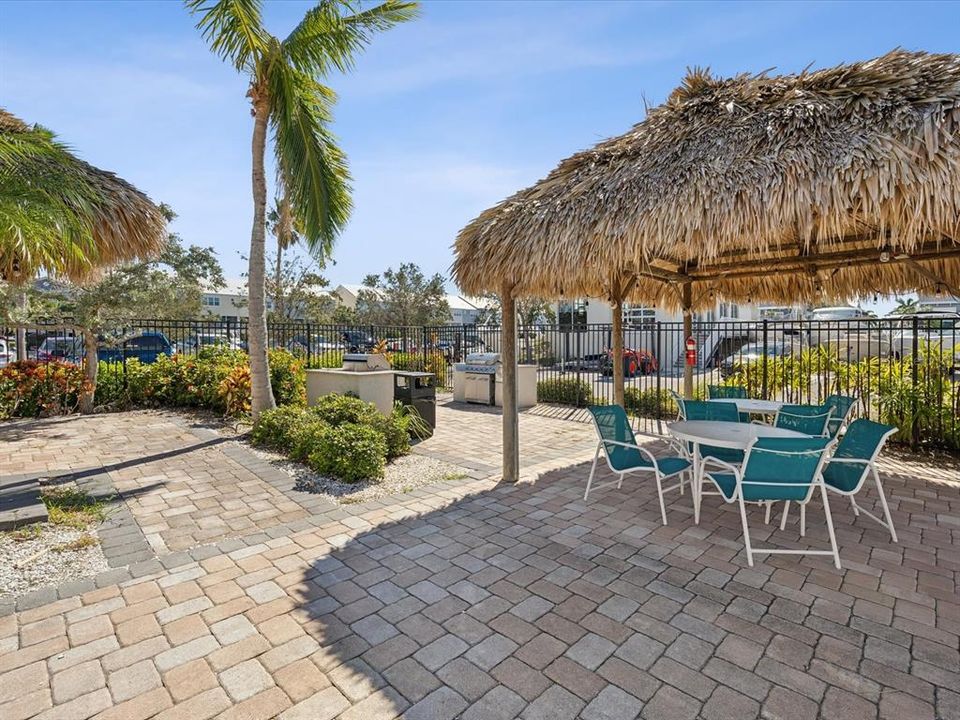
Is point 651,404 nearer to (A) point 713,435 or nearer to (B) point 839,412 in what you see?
(B) point 839,412

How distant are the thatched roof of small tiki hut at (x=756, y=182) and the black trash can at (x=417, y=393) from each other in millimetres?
2705

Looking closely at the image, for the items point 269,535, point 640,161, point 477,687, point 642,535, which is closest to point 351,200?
point 640,161

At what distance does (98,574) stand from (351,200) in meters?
6.81

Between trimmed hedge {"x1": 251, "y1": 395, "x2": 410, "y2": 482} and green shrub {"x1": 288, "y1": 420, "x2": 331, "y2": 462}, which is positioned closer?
trimmed hedge {"x1": 251, "y1": 395, "x2": 410, "y2": 482}

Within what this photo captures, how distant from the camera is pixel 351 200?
8.46 metres

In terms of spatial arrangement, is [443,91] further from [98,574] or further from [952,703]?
[952,703]

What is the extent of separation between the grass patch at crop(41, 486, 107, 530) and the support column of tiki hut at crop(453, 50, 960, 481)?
4057 millimetres

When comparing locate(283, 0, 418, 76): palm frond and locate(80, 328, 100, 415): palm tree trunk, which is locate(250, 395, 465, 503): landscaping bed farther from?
locate(283, 0, 418, 76): palm frond

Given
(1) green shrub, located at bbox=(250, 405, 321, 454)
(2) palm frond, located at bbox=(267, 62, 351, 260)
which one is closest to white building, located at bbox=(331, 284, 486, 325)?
(2) palm frond, located at bbox=(267, 62, 351, 260)

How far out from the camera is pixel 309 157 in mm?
7684

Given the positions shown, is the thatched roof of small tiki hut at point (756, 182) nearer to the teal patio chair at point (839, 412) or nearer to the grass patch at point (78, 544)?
the teal patio chair at point (839, 412)

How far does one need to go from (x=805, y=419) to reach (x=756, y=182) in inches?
114

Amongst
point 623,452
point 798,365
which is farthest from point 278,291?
point 623,452

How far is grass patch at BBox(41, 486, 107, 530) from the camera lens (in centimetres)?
408
